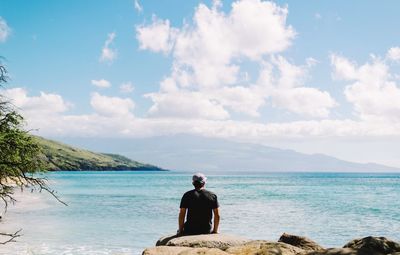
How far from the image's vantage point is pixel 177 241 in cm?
1184

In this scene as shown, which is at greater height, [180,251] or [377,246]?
[377,246]

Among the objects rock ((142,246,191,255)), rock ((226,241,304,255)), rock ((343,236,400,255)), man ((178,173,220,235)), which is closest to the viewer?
rock ((343,236,400,255))

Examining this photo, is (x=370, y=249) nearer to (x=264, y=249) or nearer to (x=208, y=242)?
(x=264, y=249)

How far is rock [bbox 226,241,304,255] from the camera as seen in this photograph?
9828mm

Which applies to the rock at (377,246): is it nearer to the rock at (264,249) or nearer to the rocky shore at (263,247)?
the rocky shore at (263,247)

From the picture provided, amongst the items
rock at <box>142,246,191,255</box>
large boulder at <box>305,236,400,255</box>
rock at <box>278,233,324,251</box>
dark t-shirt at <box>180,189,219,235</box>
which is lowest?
rock at <box>142,246,191,255</box>

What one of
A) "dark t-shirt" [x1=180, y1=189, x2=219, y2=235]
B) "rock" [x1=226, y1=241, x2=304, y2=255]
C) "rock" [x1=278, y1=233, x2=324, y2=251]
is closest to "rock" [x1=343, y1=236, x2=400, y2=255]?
"rock" [x1=226, y1=241, x2=304, y2=255]

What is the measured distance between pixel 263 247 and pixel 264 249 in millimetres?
149

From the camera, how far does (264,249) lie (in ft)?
32.7

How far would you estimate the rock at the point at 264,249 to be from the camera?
32.2 feet

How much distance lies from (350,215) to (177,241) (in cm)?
3854

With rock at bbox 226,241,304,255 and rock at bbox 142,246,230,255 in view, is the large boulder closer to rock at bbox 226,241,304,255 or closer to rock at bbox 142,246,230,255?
rock at bbox 226,241,304,255

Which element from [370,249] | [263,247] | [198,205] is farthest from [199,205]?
[370,249]

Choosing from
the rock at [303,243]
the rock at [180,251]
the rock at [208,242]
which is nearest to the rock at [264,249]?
the rock at [180,251]
